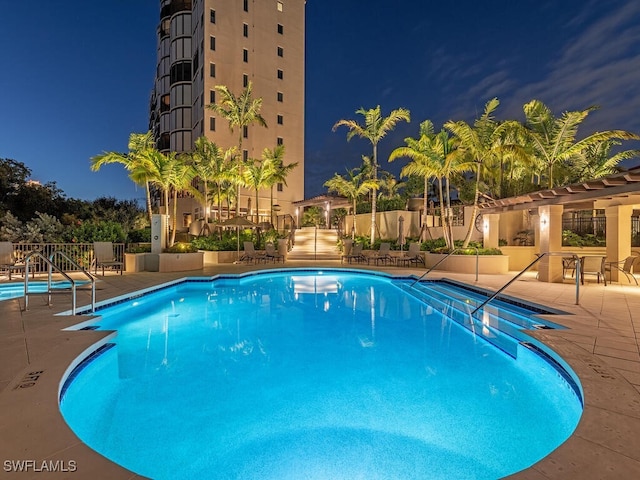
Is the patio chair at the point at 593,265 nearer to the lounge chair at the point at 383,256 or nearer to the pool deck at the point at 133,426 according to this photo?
the pool deck at the point at 133,426

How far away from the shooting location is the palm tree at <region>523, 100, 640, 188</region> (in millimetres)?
15523

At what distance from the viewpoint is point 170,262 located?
13.8 m

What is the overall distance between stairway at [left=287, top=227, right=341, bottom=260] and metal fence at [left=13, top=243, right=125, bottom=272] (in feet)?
33.9

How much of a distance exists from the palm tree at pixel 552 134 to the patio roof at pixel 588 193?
4.55 meters

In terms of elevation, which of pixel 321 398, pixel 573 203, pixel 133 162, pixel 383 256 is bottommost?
pixel 321 398

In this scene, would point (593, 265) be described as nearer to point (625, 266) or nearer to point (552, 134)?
point (625, 266)

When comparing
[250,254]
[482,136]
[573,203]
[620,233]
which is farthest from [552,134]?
[250,254]

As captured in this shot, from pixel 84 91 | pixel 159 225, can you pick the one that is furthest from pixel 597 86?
pixel 84 91

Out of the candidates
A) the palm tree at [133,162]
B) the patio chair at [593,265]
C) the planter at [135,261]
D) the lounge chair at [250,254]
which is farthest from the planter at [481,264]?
the palm tree at [133,162]

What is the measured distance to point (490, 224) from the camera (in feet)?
49.0

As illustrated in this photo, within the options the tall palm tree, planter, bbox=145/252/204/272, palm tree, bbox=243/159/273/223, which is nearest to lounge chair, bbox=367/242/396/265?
the tall palm tree

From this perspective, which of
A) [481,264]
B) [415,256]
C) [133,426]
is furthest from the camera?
[415,256]

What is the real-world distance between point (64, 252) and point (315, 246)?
1303 centimetres

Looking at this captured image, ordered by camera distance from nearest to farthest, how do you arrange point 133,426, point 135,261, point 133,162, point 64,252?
point 133,426, point 64,252, point 135,261, point 133,162
